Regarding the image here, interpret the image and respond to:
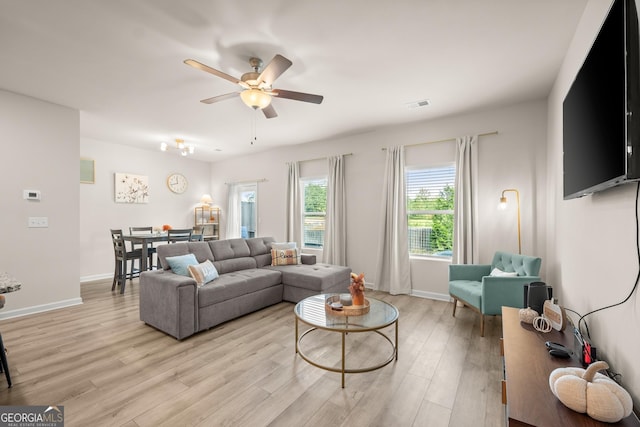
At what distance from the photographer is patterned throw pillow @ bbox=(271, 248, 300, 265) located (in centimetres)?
451

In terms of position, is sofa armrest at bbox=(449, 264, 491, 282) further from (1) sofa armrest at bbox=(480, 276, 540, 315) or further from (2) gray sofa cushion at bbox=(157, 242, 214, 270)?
(2) gray sofa cushion at bbox=(157, 242, 214, 270)

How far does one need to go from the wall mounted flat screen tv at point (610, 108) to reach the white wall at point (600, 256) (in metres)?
Answer: 0.15

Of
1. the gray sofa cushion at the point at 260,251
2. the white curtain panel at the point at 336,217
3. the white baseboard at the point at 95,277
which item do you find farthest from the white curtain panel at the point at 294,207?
the white baseboard at the point at 95,277

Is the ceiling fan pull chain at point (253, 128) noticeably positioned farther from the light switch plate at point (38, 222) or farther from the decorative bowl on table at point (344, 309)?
the light switch plate at point (38, 222)

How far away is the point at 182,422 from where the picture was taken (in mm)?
1695

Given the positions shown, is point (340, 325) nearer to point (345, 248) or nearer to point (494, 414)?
point (494, 414)

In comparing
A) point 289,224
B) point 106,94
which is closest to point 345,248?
point 289,224

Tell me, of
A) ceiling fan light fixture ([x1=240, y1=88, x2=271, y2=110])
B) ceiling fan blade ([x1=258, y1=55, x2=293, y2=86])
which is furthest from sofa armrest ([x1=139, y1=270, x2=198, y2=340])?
ceiling fan blade ([x1=258, y1=55, x2=293, y2=86])

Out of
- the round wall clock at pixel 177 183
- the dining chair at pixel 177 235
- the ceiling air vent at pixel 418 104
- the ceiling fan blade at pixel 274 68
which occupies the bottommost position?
the dining chair at pixel 177 235

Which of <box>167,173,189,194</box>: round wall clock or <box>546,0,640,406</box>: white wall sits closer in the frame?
<box>546,0,640,406</box>: white wall

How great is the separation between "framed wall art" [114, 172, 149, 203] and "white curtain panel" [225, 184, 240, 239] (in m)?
1.76

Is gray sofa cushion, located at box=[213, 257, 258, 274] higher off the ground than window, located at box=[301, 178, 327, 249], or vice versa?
window, located at box=[301, 178, 327, 249]

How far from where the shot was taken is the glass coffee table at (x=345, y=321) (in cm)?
214

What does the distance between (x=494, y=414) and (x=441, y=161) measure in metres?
3.25
